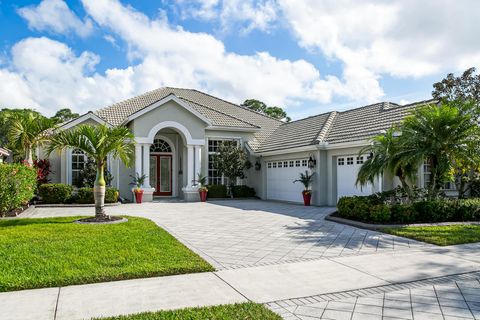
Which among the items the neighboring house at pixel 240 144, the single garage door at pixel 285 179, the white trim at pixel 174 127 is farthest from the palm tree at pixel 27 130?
the single garage door at pixel 285 179

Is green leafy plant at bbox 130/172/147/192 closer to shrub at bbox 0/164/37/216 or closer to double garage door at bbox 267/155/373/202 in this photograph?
shrub at bbox 0/164/37/216

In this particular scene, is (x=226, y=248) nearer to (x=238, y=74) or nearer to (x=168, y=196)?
(x=238, y=74)

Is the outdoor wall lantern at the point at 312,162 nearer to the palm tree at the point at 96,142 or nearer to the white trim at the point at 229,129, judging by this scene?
the white trim at the point at 229,129

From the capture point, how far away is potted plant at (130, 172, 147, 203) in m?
19.6

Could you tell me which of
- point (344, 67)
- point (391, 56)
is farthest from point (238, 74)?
point (391, 56)

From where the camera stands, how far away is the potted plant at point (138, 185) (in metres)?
19.6

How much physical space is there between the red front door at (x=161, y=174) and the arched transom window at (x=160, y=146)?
37 centimetres

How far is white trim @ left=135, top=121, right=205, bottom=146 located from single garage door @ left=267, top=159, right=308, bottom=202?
4415mm

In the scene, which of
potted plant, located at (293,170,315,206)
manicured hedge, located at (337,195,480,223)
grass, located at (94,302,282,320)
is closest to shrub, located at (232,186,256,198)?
potted plant, located at (293,170,315,206)

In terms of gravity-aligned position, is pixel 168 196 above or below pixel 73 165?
below

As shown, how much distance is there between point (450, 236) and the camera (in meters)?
9.44

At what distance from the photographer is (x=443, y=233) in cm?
987

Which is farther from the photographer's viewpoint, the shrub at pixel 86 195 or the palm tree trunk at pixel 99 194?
the shrub at pixel 86 195

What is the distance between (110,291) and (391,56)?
12.5m
